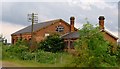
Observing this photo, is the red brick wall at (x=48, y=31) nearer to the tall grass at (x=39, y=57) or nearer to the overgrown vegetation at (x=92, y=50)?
the tall grass at (x=39, y=57)

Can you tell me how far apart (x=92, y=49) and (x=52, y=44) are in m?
28.0

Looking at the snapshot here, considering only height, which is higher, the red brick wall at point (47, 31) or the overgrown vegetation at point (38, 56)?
the red brick wall at point (47, 31)

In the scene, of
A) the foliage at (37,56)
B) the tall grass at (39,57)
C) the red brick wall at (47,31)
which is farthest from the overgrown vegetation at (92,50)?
the red brick wall at (47,31)

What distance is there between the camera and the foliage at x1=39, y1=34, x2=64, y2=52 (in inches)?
2116

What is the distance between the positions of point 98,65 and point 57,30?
37130mm

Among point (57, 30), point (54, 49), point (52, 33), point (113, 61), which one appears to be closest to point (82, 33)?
point (113, 61)

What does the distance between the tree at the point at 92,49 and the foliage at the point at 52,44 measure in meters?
25.7

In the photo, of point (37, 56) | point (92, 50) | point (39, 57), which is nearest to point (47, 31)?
point (37, 56)

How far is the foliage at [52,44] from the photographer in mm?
53750

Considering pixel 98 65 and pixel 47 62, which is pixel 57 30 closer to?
pixel 47 62

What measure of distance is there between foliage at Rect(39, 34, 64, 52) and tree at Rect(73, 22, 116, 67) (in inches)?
1010

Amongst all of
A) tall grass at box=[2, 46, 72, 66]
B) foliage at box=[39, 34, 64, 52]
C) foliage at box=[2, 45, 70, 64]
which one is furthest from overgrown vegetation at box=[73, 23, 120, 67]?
foliage at box=[39, 34, 64, 52]

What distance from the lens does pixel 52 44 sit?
54094 mm

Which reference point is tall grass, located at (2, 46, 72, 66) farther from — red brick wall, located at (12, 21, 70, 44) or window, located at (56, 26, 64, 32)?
window, located at (56, 26, 64, 32)
